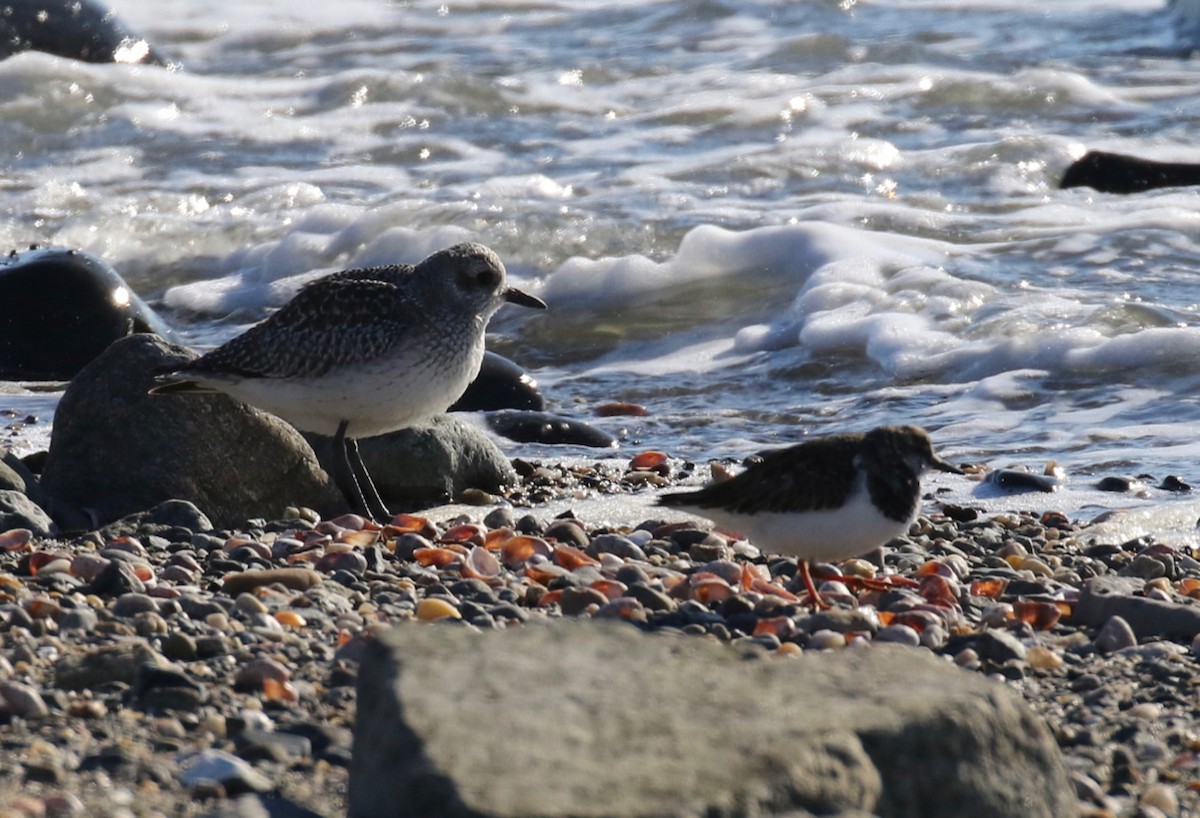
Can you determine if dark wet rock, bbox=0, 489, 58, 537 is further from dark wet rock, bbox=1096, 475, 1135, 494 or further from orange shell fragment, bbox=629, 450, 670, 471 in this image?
dark wet rock, bbox=1096, 475, 1135, 494

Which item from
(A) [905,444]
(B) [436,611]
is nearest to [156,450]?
(B) [436,611]

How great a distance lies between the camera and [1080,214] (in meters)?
12.3

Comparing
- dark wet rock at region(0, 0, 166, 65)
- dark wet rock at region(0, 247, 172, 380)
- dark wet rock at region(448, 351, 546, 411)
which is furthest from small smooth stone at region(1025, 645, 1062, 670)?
dark wet rock at region(0, 0, 166, 65)

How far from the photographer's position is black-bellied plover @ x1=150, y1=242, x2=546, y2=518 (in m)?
6.39

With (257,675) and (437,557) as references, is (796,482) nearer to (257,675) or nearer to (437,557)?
(437,557)

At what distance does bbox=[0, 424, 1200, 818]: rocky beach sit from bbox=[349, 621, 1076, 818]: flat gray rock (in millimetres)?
79

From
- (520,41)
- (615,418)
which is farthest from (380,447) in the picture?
(520,41)

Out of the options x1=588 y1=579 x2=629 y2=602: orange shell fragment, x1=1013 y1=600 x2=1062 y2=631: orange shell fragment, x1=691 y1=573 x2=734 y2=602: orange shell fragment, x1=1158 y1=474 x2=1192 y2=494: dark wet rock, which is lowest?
x1=1158 y1=474 x2=1192 y2=494: dark wet rock

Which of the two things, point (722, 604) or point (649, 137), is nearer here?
point (722, 604)

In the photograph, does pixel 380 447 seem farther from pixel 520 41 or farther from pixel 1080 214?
pixel 520 41

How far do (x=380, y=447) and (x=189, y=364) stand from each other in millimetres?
1117

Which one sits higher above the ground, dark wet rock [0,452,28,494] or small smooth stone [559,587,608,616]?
dark wet rock [0,452,28,494]

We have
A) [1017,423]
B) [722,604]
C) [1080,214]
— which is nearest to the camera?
[722,604]

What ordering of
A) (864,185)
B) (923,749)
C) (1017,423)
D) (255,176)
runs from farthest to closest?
1. (255,176)
2. (864,185)
3. (1017,423)
4. (923,749)
